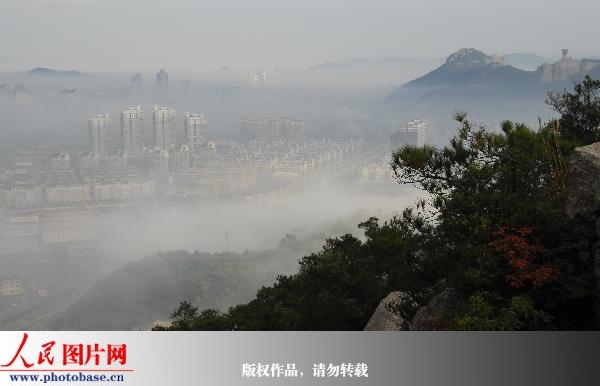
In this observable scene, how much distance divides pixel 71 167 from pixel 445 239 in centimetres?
5633

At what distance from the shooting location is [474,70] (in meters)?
43.3

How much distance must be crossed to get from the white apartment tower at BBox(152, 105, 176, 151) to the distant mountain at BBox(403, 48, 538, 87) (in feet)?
90.9

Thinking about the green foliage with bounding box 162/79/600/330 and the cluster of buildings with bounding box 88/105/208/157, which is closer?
the green foliage with bounding box 162/79/600/330

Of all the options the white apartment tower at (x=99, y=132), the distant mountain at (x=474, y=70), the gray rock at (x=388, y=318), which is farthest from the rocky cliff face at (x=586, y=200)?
the white apartment tower at (x=99, y=132)

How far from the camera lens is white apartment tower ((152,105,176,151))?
5572 centimetres

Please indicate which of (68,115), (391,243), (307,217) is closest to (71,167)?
(68,115)

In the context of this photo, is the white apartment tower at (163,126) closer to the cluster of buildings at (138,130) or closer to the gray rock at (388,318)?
the cluster of buildings at (138,130)

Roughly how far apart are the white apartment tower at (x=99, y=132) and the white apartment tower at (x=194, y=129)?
27.1 feet

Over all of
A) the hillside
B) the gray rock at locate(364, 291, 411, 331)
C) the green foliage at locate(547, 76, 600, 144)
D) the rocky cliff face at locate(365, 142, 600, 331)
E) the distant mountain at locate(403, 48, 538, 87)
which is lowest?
the hillside

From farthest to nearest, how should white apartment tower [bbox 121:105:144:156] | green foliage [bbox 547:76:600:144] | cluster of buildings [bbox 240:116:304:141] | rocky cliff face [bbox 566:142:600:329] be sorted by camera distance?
cluster of buildings [bbox 240:116:304:141] → white apartment tower [bbox 121:105:144:156] → green foliage [bbox 547:76:600:144] → rocky cliff face [bbox 566:142:600:329]

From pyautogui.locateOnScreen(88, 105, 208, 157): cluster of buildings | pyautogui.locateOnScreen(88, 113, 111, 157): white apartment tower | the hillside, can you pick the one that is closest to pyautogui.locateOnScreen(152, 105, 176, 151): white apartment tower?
pyautogui.locateOnScreen(88, 105, 208, 157): cluster of buildings

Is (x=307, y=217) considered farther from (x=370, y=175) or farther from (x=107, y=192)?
(x=107, y=192)

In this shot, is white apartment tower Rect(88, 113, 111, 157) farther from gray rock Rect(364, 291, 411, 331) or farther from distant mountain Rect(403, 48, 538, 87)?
gray rock Rect(364, 291, 411, 331)

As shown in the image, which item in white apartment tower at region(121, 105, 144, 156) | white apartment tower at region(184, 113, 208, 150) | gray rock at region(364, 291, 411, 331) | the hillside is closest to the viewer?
gray rock at region(364, 291, 411, 331)
